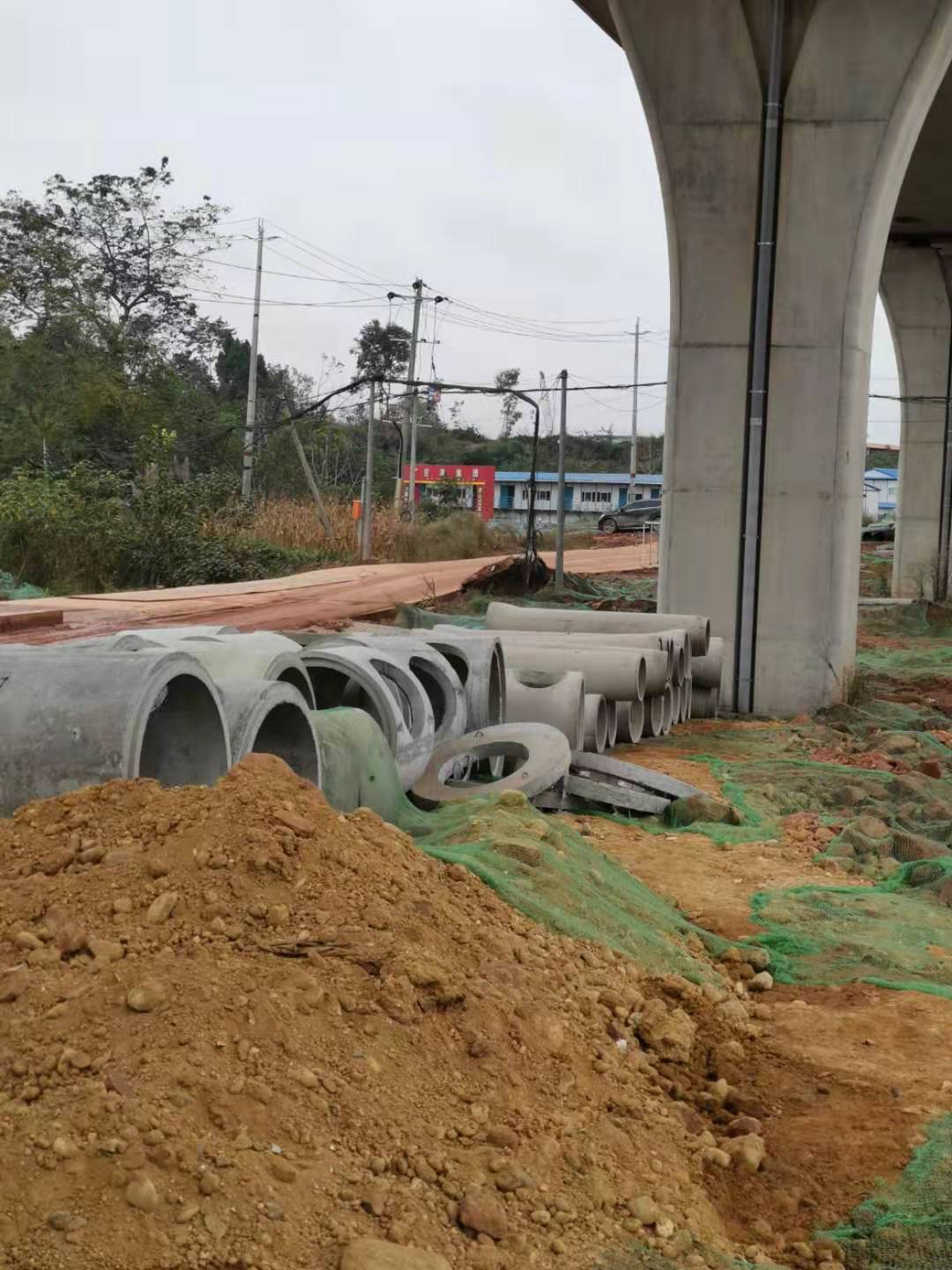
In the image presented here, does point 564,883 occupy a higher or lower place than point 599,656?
lower

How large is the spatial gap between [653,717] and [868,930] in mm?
4915

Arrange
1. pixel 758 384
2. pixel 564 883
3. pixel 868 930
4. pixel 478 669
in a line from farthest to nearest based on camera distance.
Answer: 1. pixel 758 384
2. pixel 478 669
3. pixel 868 930
4. pixel 564 883

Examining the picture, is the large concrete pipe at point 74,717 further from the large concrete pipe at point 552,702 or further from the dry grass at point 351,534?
the dry grass at point 351,534

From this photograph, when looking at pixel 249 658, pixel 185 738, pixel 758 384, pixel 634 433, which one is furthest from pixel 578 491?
pixel 185 738

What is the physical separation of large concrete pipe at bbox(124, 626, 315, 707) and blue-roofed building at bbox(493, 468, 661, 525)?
196 ft

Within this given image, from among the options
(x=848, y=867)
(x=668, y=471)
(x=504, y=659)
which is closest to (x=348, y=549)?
(x=668, y=471)

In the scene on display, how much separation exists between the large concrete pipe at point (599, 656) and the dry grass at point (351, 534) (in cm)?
1825

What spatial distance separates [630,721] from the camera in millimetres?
10180

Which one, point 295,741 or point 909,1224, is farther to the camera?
point 295,741

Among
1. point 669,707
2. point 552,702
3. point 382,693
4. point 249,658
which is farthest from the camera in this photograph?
point 669,707

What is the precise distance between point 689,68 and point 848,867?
299 inches

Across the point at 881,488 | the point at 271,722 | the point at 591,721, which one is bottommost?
the point at 591,721

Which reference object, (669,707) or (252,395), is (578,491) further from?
(669,707)

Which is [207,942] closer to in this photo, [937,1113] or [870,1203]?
[870,1203]
